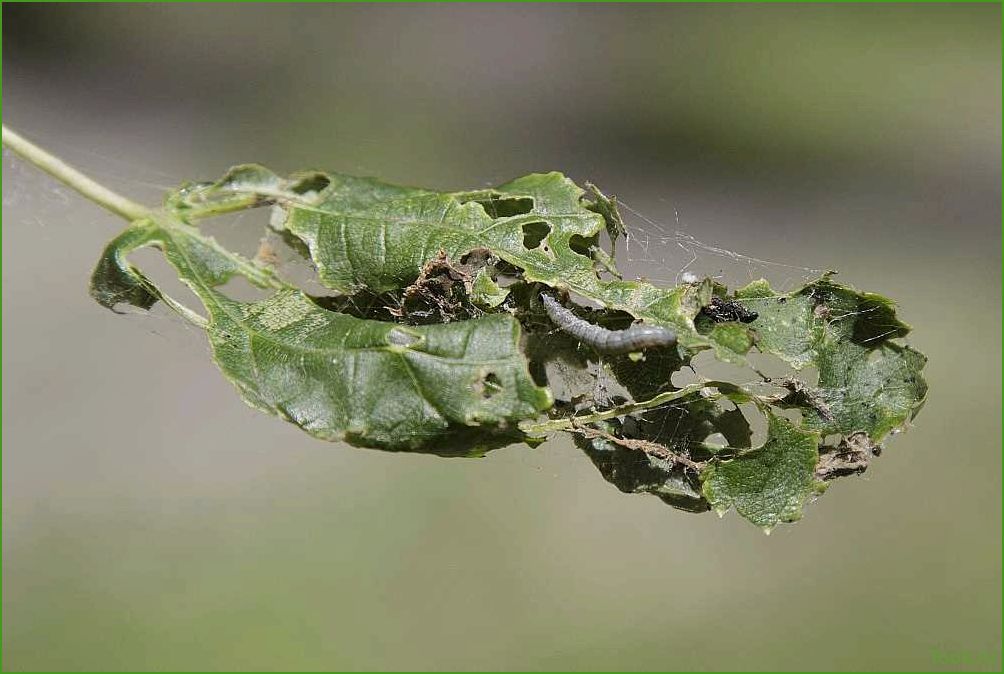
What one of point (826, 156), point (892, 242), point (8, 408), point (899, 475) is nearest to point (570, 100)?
point (826, 156)

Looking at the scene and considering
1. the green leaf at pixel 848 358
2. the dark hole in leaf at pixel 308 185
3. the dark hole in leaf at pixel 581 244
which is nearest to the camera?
the green leaf at pixel 848 358

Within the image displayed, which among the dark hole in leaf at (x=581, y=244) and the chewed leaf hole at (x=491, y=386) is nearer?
the chewed leaf hole at (x=491, y=386)

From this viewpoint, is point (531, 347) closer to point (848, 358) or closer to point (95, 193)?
point (848, 358)

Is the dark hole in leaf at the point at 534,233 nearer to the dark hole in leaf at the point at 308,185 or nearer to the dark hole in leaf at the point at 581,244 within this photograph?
the dark hole in leaf at the point at 581,244

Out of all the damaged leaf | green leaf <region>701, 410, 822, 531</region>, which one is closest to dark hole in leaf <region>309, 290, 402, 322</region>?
the damaged leaf

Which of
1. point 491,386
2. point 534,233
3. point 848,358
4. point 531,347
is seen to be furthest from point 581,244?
point 848,358

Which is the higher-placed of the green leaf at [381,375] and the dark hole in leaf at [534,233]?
the dark hole in leaf at [534,233]

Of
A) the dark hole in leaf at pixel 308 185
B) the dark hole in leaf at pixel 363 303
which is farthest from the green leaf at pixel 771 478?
the dark hole in leaf at pixel 308 185
